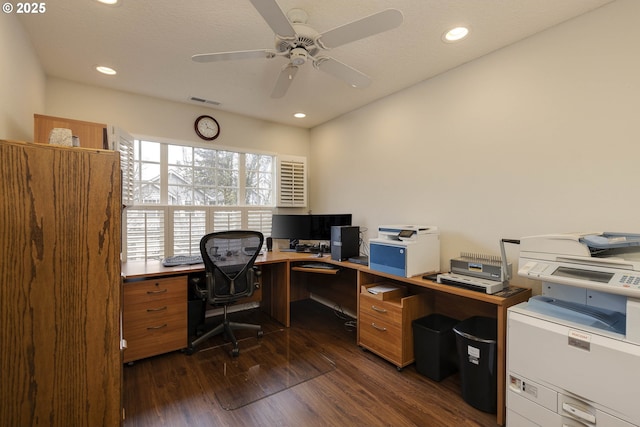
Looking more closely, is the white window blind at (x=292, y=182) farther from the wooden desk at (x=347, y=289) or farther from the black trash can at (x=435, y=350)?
the black trash can at (x=435, y=350)

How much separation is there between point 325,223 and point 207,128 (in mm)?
1937

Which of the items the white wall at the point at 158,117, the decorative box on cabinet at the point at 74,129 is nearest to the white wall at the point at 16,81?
the decorative box on cabinet at the point at 74,129

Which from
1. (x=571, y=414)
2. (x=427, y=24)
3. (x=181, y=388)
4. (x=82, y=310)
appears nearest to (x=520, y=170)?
(x=427, y=24)

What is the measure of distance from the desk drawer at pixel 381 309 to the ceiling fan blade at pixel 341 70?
186 centimetres

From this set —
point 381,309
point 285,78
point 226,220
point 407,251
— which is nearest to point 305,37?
point 285,78

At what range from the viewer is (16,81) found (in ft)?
6.28

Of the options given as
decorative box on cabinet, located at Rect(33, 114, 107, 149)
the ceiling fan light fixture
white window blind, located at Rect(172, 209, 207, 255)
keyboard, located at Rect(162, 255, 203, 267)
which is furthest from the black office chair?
the ceiling fan light fixture

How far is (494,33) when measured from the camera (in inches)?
80.0

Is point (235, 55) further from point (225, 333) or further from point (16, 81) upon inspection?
point (225, 333)

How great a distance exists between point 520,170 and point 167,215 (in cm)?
355

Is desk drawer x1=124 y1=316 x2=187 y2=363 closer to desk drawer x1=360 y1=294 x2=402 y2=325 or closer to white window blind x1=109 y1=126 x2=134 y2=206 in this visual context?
white window blind x1=109 y1=126 x2=134 y2=206

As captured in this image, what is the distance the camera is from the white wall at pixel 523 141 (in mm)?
1718

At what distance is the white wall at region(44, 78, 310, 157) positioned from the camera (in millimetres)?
2789

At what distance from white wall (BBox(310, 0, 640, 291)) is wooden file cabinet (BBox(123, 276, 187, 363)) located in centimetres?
230
